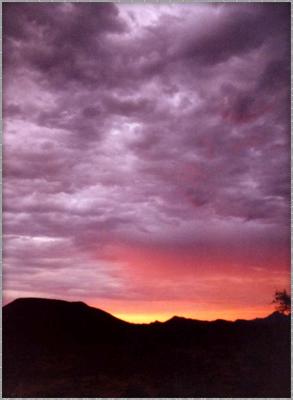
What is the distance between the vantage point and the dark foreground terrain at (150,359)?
12133mm

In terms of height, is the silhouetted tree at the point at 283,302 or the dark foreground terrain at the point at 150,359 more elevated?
the silhouetted tree at the point at 283,302

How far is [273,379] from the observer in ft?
37.5

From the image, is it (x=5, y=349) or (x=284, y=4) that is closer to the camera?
(x=284, y=4)

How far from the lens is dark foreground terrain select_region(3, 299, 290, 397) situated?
478 inches

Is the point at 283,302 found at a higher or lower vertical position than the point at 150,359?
higher

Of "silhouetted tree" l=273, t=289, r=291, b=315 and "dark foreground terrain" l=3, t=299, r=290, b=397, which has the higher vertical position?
"silhouetted tree" l=273, t=289, r=291, b=315

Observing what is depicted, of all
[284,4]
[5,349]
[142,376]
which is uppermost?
[284,4]

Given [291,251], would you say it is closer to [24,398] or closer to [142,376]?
[142,376]

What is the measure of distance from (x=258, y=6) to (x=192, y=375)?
1255cm

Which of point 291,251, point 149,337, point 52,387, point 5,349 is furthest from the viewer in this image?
point 149,337

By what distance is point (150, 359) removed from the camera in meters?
16.3

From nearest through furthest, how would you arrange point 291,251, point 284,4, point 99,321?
1. point 291,251
2. point 284,4
3. point 99,321

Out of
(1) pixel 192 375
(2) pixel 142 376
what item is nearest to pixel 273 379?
(1) pixel 192 375

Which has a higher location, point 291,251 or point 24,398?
point 291,251
